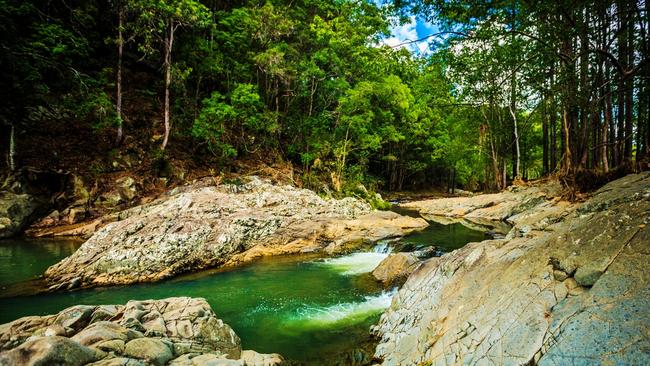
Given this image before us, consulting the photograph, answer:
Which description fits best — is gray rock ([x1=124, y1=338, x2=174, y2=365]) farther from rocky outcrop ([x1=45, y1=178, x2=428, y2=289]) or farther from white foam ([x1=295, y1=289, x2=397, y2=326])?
rocky outcrop ([x1=45, y1=178, x2=428, y2=289])

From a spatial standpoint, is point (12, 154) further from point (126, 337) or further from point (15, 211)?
point (126, 337)

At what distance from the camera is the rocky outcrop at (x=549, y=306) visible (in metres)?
2.66

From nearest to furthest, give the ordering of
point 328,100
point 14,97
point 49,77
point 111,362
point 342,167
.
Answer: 1. point 111,362
2. point 14,97
3. point 49,77
4. point 342,167
5. point 328,100

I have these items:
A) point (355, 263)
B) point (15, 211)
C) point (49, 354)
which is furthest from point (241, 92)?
point (49, 354)

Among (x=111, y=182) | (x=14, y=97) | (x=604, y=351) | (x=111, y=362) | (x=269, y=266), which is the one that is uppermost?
(x=14, y=97)

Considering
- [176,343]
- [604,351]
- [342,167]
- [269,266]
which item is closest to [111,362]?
[176,343]

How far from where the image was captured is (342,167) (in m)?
20.9

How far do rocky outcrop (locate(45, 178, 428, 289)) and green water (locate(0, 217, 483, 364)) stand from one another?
22.3 inches

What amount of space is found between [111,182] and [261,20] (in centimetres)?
1168

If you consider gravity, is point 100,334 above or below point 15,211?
below

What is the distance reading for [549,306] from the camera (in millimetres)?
3244

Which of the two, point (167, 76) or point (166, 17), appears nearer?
point (166, 17)

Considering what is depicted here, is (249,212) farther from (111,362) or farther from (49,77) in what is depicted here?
(49,77)

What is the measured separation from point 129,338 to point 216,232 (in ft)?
22.6
